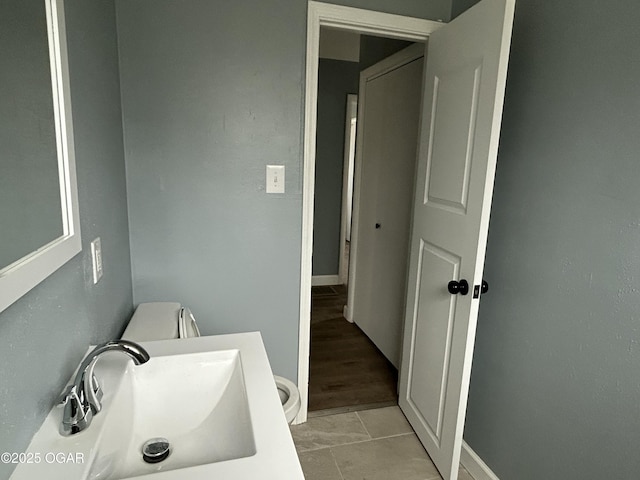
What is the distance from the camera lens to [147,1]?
1.54 metres

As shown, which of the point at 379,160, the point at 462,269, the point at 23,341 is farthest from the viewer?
the point at 379,160

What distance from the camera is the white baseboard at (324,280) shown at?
14.3 feet

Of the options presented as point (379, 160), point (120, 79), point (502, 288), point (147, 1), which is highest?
point (147, 1)

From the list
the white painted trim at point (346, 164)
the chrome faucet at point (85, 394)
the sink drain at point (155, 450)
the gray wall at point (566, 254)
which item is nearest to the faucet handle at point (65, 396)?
the chrome faucet at point (85, 394)

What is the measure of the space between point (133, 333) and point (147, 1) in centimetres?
126

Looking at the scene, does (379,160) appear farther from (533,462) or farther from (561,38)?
(533,462)

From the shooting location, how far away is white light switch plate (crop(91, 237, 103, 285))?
111 cm

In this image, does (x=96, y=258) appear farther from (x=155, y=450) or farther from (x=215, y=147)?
(x=215, y=147)

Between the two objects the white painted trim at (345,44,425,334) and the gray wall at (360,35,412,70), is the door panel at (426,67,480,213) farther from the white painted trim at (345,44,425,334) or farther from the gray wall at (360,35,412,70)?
the gray wall at (360,35,412,70)

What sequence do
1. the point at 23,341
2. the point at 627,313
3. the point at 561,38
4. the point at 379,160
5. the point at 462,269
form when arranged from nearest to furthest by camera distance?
the point at 23,341 < the point at 627,313 < the point at 561,38 < the point at 462,269 < the point at 379,160

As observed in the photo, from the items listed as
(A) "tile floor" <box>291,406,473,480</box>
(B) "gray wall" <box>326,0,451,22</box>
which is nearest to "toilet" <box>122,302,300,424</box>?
(A) "tile floor" <box>291,406,473,480</box>

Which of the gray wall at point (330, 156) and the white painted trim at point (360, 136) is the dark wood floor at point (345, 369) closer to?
the white painted trim at point (360, 136)

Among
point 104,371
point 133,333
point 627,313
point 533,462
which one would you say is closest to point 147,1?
point 133,333

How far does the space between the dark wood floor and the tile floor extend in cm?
12
